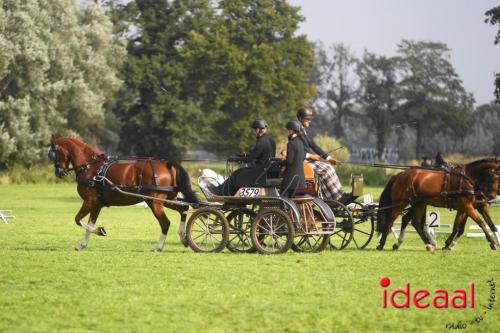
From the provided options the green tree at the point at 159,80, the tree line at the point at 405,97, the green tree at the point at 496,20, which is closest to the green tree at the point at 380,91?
the tree line at the point at 405,97

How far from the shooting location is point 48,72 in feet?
205

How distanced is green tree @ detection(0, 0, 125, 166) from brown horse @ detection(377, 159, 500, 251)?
133 feet

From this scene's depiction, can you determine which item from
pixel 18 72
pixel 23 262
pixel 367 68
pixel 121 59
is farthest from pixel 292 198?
pixel 367 68

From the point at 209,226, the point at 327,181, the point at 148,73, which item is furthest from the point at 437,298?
the point at 148,73

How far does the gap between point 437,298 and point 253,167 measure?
19.3 ft

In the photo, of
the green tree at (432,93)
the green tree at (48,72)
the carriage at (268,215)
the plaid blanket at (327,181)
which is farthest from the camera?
the green tree at (432,93)

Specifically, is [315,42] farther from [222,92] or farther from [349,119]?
[222,92]

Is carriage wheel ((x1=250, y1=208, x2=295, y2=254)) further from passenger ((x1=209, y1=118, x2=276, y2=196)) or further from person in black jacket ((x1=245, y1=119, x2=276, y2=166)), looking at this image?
person in black jacket ((x1=245, y1=119, x2=276, y2=166))

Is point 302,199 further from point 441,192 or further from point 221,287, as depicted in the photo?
point 221,287

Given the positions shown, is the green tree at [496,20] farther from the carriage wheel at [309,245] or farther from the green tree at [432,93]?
the green tree at [432,93]

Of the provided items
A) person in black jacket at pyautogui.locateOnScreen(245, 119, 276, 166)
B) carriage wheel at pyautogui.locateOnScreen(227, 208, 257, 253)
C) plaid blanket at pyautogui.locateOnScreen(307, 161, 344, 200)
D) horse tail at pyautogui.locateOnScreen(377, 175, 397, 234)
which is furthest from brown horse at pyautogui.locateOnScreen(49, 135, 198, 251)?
horse tail at pyautogui.locateOnScreen(377, 175, 397, 234)

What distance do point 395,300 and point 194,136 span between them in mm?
64973

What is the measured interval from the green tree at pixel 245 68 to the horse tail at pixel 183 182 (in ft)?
188

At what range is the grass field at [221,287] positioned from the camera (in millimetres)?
10516
